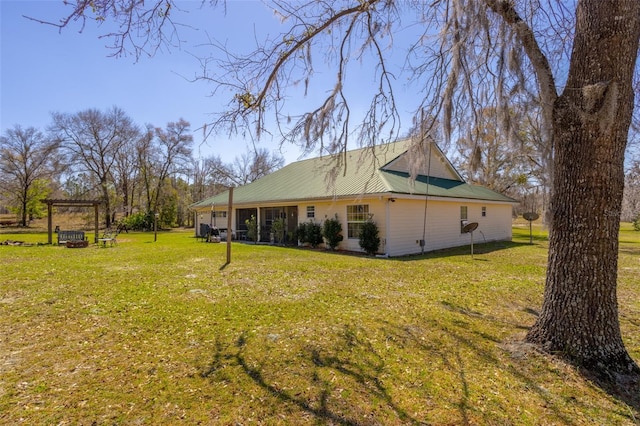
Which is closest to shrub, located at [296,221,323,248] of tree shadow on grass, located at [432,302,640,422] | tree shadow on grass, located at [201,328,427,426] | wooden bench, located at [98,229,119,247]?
wooden bench, located at [98,229,119,247]

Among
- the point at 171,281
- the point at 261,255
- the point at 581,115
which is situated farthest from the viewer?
the point at 261,255

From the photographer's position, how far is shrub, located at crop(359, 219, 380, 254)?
40.6 ft

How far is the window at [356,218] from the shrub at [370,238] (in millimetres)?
632

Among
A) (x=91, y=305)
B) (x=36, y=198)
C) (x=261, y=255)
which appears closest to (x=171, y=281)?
(x=91, y=305)

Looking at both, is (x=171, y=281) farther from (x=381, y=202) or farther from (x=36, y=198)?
(x=36, y=198)

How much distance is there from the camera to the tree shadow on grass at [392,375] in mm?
2705

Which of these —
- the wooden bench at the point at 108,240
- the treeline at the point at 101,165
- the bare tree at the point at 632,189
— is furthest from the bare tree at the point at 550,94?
the treeline at the point at 101,165

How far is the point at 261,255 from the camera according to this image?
1206 cm

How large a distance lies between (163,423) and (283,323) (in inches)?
91.1

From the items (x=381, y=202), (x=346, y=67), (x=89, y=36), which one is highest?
(x=346, y=67)

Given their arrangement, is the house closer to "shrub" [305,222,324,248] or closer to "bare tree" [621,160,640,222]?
"shrub" [305,222,324,248]

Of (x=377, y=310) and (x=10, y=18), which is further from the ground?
(x=10, y=18)

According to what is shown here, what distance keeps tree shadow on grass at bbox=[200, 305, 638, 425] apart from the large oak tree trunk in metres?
0.53

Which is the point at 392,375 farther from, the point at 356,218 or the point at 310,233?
the point at 310,233
